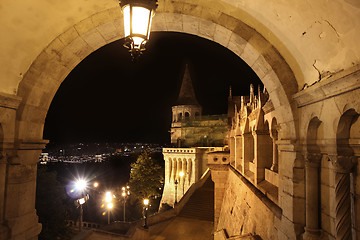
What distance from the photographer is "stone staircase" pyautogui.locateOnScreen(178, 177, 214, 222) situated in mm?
16688

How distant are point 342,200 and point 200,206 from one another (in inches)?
647

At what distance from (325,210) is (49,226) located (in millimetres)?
17023

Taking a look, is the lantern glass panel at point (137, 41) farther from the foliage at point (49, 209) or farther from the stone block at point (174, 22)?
the foliage at point (49, 209)

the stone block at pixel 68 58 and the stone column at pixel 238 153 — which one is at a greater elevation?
the stone block at pixel 68 58

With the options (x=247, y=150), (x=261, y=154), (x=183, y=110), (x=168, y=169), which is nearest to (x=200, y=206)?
(x=247, y=150)

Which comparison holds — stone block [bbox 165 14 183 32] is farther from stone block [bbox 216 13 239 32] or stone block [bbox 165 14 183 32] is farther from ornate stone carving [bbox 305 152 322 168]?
ornate stone carving [bbox 305 152 322 168]

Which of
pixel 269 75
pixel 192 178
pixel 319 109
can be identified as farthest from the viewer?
pixel 192 178

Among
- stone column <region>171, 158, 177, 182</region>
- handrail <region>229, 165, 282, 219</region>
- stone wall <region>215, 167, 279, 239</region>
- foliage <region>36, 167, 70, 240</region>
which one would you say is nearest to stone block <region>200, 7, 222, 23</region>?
handrail <region>229, 165, 282, 219</region>

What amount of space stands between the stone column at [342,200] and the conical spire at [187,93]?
41062 mm

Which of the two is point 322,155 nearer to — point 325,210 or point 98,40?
point 325,210

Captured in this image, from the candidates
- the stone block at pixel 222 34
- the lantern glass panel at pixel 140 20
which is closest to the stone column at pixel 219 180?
the stone block at pixel 222 34

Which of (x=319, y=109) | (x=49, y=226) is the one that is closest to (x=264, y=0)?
(x=319, y=109)

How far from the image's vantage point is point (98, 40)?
151 inches

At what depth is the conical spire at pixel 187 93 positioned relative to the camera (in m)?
44.0
